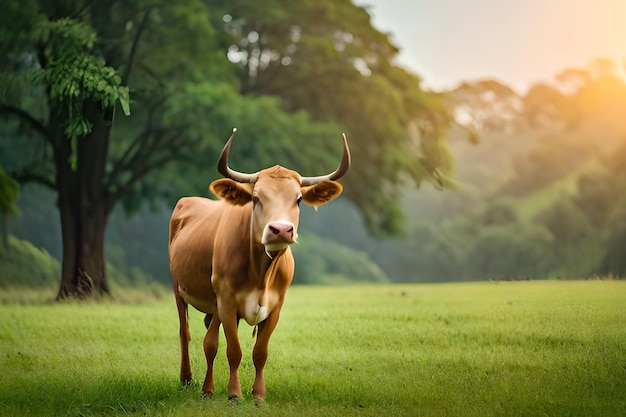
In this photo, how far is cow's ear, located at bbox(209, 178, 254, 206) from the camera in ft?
22.4

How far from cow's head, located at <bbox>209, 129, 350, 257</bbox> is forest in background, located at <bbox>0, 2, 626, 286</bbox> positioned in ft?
9.90

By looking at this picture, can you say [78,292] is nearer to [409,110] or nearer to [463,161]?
[409,110]

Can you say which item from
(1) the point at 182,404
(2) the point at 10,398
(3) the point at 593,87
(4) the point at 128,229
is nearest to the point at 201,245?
(1) the point at 182,404

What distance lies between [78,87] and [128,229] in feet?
70.5

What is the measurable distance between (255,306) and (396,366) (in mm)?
2231

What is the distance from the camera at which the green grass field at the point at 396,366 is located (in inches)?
275

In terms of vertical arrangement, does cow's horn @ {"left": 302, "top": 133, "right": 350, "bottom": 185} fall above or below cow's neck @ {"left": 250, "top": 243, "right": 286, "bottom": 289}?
above

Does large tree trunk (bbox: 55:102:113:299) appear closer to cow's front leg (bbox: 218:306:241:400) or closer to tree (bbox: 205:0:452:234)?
tree (bbox: 205:0:452:234)

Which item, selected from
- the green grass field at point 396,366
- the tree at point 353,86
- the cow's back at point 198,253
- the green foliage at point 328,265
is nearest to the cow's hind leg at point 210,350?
the green grass field at point 396,366

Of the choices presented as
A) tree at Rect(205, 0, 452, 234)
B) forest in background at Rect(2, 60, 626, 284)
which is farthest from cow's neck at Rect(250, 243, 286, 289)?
tree at Rect(205, 0, 452, 234)

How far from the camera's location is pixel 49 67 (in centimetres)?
1024

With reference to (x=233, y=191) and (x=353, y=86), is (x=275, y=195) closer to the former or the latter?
(x=233, y=191)

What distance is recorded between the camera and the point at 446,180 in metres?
15.3

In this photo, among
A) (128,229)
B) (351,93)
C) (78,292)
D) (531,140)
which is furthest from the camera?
(128,229)
